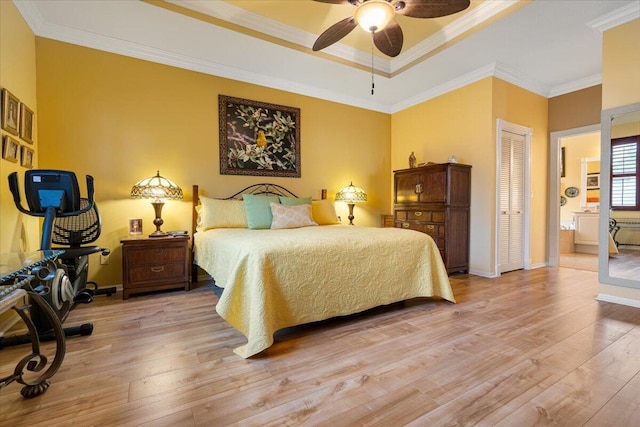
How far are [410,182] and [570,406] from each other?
3.38 meters

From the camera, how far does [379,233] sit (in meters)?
2.63

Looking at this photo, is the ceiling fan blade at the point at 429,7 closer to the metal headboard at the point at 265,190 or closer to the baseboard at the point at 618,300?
the metal headboard at the point at 265,190

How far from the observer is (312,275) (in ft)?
6.89

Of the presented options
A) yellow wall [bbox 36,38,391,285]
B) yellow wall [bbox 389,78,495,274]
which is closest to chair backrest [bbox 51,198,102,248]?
yellow wall [bbox 36,38,391,285]

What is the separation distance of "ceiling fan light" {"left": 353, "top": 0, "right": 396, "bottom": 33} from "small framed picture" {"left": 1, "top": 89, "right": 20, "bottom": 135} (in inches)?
109

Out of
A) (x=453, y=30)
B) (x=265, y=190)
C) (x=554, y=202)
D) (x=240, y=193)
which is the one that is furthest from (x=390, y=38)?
(x=554, y=202)

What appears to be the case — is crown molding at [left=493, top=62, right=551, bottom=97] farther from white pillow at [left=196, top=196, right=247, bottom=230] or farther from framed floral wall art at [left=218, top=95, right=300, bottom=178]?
white pillow at [left=196, top=196, right=247, bottom=230]

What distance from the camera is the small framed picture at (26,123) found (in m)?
2.50

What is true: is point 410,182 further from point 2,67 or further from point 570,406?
point 2,67

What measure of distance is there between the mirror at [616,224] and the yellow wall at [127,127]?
3.61m

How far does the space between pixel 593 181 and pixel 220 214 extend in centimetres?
620

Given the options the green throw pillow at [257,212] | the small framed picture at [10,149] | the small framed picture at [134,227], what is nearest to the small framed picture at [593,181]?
the green throw pillow at [257,212]

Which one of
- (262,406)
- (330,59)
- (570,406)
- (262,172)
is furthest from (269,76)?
(570,406)

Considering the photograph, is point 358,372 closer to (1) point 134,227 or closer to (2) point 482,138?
(1) point 134,227
